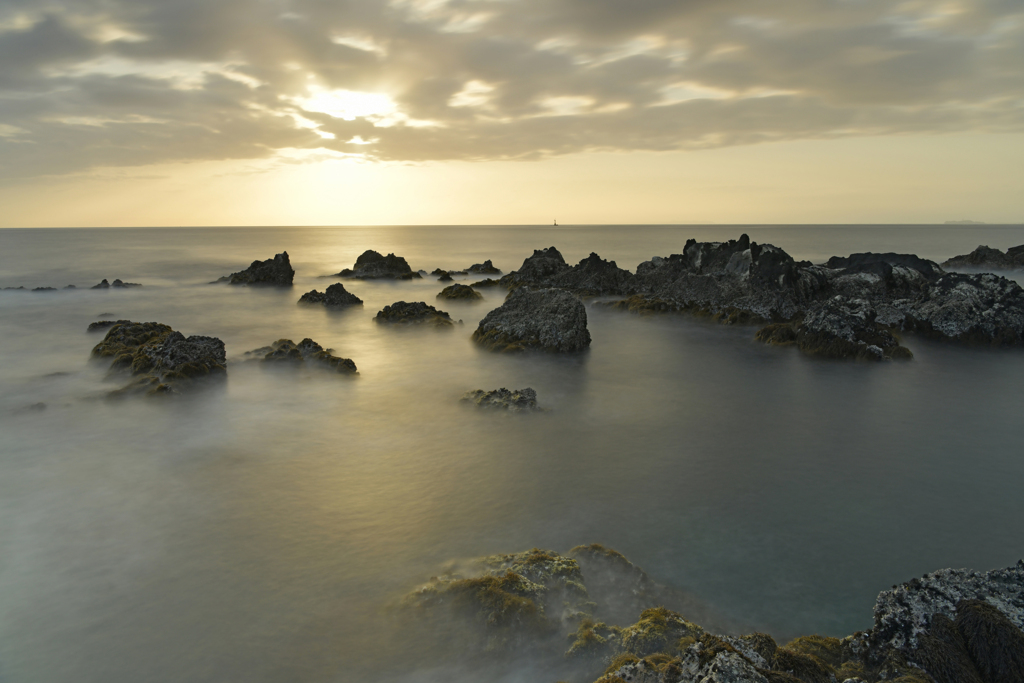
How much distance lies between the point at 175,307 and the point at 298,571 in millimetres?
21572

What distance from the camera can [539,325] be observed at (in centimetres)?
1487

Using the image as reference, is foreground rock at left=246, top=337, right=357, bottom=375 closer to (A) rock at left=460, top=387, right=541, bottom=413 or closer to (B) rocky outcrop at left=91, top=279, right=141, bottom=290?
(A) rock at left=460, top=387, right=541, bottom=413

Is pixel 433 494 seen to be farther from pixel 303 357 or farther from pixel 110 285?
pixel 110 285

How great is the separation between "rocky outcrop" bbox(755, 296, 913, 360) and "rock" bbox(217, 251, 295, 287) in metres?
24.9

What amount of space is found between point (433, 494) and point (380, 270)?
28.6 m

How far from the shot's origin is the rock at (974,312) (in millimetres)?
14914

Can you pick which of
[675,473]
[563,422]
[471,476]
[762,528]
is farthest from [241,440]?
[762,528]

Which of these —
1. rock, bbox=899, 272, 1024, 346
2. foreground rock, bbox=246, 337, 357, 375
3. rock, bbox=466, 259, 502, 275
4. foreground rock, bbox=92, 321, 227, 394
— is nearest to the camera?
foreground rock, bbox=92, 321, 227, 394

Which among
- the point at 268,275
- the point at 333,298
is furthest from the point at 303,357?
the point at 268,275

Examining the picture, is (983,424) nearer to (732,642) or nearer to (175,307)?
(732,642)

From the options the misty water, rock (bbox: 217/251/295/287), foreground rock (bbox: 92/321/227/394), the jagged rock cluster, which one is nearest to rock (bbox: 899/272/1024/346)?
the misty water

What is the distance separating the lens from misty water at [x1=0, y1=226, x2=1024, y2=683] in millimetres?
4664

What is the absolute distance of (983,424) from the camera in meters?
9.57

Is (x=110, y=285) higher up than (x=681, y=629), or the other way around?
(x=110, y=285)
